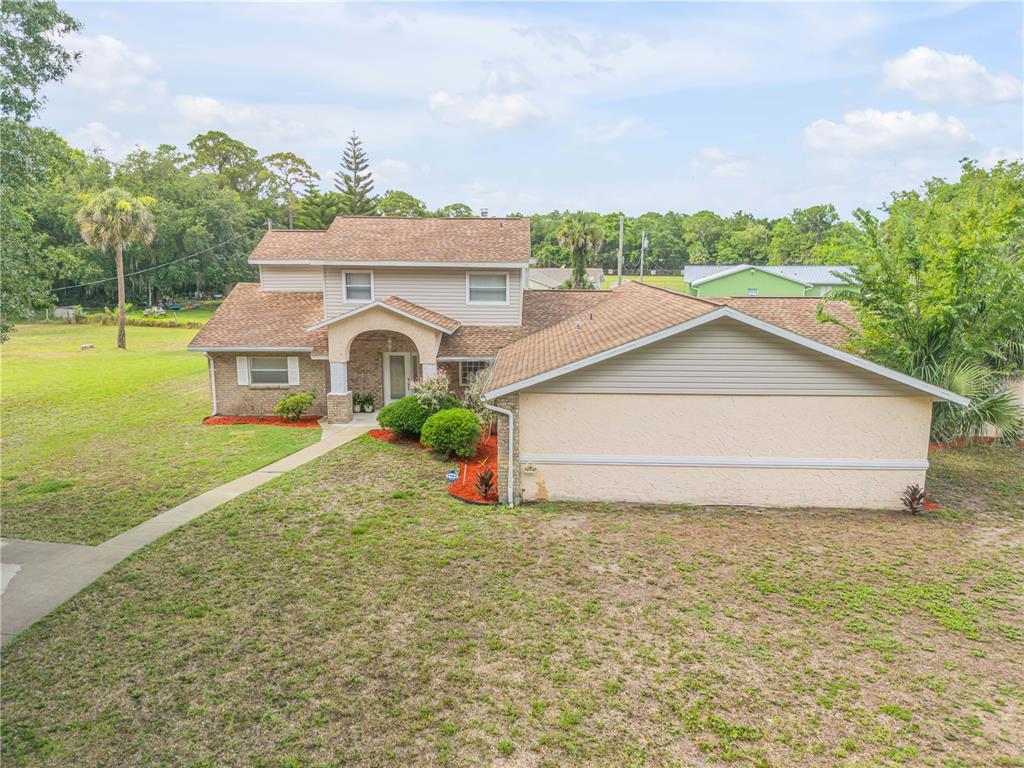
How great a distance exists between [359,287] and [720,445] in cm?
1387

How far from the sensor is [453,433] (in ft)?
50.0

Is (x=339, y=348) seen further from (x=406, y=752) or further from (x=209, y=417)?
(x=406, y=752)

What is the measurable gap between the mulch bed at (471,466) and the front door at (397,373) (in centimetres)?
295

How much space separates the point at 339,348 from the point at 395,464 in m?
5.95

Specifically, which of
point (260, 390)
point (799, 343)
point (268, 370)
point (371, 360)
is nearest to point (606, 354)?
point (799, 343)

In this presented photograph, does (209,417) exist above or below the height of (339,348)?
below

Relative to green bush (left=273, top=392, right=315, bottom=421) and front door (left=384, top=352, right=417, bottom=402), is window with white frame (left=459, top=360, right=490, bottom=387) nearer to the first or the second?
front door (left=384, top=352, right=417, bottom=402)

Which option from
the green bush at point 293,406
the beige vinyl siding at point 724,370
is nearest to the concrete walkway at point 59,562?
the green bush at point 293,406

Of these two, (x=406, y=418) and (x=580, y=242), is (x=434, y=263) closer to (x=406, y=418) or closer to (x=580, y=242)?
(x=406, y=418)

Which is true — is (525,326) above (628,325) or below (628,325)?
below

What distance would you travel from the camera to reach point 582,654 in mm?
7109

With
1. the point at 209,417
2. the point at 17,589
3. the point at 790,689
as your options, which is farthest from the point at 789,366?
the point at 209,417

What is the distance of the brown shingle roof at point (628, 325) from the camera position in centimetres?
1216

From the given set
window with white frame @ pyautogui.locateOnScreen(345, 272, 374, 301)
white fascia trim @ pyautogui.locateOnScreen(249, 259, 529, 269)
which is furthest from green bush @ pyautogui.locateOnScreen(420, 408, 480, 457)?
window with white frame @ pyautogui.locateOnScreen(345, 272, 374, 301)
